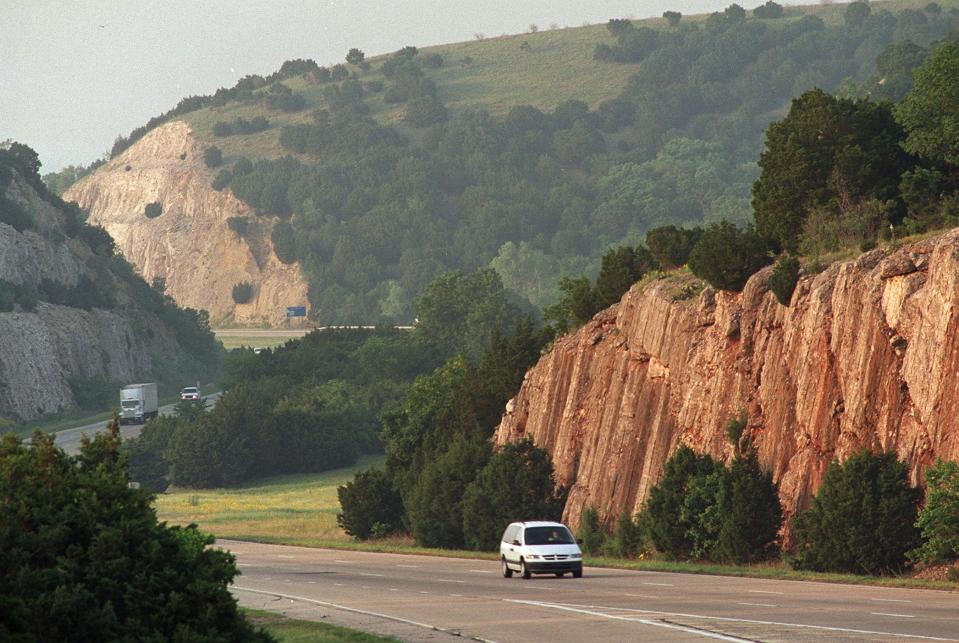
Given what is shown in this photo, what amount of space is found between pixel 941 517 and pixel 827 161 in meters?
18.1

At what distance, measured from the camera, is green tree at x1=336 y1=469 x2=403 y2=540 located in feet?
232

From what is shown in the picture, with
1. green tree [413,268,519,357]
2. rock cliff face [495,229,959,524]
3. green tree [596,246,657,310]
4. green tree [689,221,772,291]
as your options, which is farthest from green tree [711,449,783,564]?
green tree [413,268,519,357]

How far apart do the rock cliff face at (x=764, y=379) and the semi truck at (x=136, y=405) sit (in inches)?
2489

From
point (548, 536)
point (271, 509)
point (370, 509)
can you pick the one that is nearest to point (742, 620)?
point (548, 536)

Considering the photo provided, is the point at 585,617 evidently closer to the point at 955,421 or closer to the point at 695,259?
the point at 955,421

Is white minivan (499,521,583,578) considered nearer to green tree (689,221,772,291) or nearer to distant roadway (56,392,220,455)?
green tree (689,221,772,291)

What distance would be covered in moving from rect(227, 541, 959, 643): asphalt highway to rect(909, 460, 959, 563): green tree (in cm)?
337

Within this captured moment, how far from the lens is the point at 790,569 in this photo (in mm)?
43469

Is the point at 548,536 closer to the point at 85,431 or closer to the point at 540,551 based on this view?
the point at 540,551

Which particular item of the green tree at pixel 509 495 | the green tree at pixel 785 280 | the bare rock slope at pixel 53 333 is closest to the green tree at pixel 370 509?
the green tree at pixel 509 495

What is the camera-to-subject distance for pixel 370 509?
70.8m

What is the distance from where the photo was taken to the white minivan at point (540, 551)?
40562mm

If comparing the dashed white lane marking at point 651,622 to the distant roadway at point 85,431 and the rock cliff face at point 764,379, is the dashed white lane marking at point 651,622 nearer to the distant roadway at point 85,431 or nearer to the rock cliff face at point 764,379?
the rock cliff face at point 764,379

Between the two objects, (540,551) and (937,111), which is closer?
(540,551)
